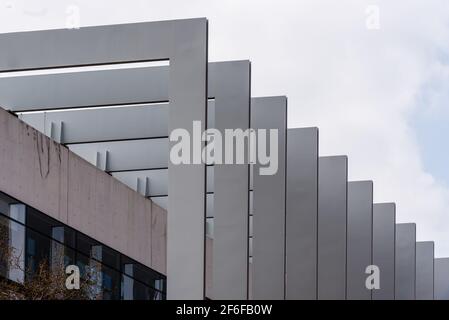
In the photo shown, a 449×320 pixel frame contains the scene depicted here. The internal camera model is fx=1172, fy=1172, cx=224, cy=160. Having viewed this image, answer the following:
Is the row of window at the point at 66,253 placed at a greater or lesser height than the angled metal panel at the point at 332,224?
lesser

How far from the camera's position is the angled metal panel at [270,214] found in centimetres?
2761

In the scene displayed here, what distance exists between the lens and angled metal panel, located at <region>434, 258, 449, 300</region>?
5328 centimetres

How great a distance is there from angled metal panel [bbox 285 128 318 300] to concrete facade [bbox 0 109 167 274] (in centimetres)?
359

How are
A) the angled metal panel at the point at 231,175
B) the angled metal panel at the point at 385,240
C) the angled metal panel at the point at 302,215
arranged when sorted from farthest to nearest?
the angled metal panel at the point at 385,240 < the angled metal panel at the point at 302,215 < the angled metal panel at the point at 231,175

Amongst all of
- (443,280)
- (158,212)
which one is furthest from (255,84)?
(443,280)

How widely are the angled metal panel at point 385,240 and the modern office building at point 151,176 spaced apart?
24.8ft

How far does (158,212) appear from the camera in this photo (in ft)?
103

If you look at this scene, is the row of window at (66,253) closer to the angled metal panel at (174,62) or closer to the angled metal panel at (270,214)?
the angled metal panel at (174,62)

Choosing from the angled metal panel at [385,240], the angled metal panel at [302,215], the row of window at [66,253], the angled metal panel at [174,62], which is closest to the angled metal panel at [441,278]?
the angled metal panel at [385,240]

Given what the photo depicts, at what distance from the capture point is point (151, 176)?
3272 cm

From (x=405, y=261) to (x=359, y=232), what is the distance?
8.64m

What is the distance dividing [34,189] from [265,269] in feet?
22.1

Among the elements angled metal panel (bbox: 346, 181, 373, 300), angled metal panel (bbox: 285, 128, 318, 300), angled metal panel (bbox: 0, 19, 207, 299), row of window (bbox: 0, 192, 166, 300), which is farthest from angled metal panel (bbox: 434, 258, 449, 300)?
angled metal panel (bbox: 0, 19, 207, 299)
